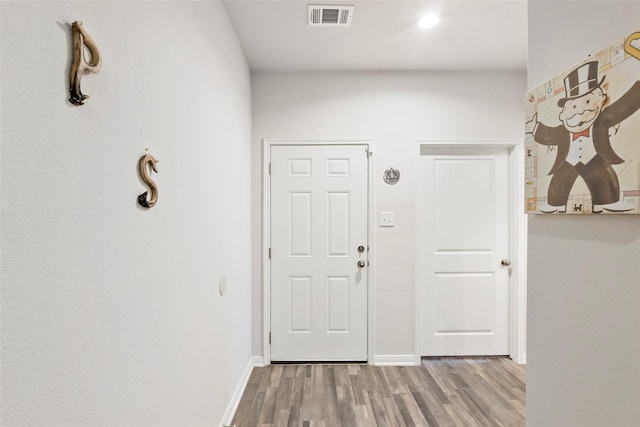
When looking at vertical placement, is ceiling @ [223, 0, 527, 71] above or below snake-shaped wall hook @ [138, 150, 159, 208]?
above

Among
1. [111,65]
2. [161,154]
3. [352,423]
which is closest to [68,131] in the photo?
[111,65]

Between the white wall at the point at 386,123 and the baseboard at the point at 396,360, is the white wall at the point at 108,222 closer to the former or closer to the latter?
the white wall at the point at 386,123

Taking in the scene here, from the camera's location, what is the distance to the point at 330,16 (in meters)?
1.98

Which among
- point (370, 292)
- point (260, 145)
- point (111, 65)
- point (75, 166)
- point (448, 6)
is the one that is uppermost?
point (448, 6)

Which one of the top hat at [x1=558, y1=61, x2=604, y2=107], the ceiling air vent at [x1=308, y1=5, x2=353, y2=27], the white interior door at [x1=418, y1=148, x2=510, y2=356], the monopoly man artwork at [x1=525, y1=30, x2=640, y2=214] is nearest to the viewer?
the monopoly man artwork at [x1=525, y1=30, x2=640, y2=214]

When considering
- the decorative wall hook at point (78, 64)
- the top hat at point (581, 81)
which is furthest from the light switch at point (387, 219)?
the decorative wall hook at point (78, 64)

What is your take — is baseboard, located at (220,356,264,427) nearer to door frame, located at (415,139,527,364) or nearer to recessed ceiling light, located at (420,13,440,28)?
door frame, located at (415,139,527,364)

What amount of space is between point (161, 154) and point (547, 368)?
1.59m

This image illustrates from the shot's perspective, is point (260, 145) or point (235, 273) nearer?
point (235, 273)

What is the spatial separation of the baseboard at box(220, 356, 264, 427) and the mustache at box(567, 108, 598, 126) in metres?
2.24

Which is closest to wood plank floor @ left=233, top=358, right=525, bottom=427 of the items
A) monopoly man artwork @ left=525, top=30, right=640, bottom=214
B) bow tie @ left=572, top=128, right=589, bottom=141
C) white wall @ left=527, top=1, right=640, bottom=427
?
white wall @ left=527, top=1, right=640, bottom=427

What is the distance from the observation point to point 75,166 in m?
0.70

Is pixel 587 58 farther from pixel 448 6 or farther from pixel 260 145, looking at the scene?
pixel 260 145

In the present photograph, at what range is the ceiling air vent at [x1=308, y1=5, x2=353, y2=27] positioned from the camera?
1896 mm
